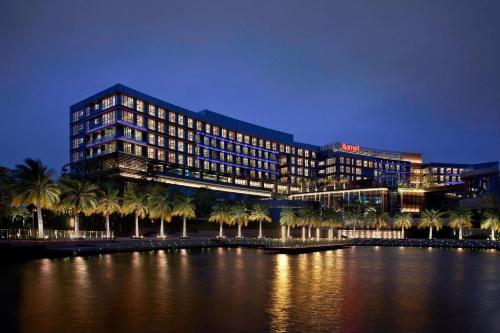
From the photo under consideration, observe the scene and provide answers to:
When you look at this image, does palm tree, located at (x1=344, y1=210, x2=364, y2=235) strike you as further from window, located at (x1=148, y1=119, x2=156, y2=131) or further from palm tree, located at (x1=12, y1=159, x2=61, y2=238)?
palm tree, located at (x1=12, y1=159, x2=61, y2=238)

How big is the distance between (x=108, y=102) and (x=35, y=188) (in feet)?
282

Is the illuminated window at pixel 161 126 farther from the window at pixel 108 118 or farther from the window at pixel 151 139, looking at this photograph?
the window at pixel 108 118

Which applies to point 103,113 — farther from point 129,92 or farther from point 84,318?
A: point 84,318

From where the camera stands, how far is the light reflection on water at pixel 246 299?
2239 cm

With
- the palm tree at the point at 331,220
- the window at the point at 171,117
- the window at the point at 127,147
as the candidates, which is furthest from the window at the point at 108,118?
the palm tree at the point at 331,220

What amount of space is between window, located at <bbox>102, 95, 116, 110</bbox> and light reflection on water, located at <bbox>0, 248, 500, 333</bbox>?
105738mm

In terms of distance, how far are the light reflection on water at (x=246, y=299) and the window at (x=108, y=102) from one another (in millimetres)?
105738

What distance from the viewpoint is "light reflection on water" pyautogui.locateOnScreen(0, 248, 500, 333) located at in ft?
73.5

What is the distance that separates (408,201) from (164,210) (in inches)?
3867

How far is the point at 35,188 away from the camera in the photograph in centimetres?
6744

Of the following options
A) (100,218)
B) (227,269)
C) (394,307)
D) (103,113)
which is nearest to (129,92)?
(103,113)

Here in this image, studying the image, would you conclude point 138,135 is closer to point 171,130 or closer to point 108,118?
point 108,118

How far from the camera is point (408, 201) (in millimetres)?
160625

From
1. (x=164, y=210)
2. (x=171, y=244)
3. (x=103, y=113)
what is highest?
(x=103, y=113)
